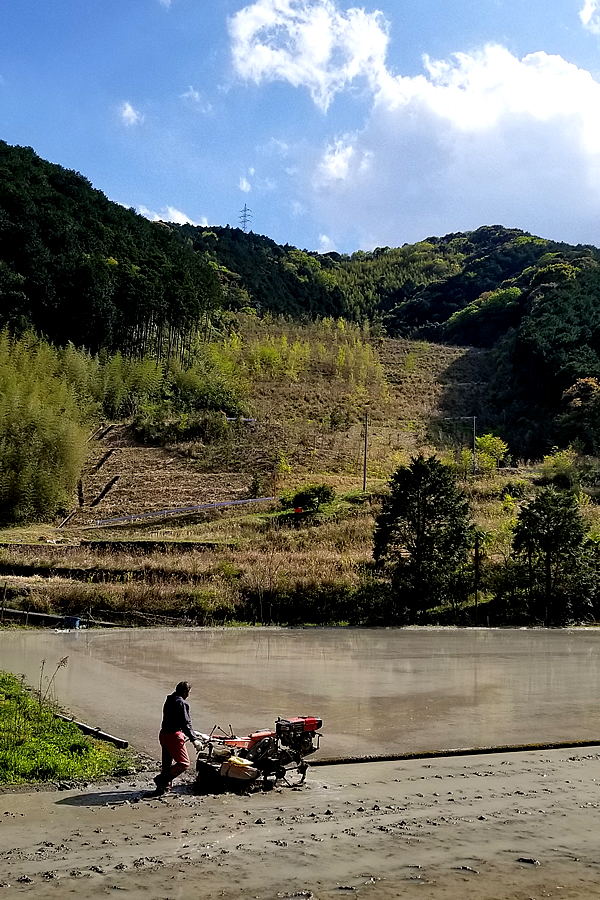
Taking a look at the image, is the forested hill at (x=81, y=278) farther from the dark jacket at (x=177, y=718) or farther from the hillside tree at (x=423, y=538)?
the dark jacket at (x=177, y=718)

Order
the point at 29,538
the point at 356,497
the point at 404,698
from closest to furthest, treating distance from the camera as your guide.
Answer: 1. the point at 404,698
2. the point at 29,538
3. the point at 356,497

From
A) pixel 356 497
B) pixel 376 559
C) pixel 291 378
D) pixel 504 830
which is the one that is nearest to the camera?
pixel 504 830

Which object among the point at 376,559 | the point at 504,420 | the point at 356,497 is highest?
the point at 504,420

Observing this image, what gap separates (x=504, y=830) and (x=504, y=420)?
60332mm

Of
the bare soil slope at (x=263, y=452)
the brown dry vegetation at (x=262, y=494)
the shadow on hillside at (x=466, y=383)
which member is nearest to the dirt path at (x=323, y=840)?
the brown dry vegetation at (x=262, y=494)

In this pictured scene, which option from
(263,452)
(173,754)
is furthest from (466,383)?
(173,754)

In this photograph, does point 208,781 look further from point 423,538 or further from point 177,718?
point 423,538

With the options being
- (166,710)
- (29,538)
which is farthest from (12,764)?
(29,538)

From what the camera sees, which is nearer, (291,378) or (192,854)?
(192,854)

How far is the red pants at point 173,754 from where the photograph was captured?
8602 mm

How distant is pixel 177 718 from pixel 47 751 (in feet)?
6.35

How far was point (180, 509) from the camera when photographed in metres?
39.8

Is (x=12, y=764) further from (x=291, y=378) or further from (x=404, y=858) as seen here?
(x=291, y=378)

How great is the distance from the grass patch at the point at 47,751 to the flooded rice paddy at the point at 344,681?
78 centimetres
